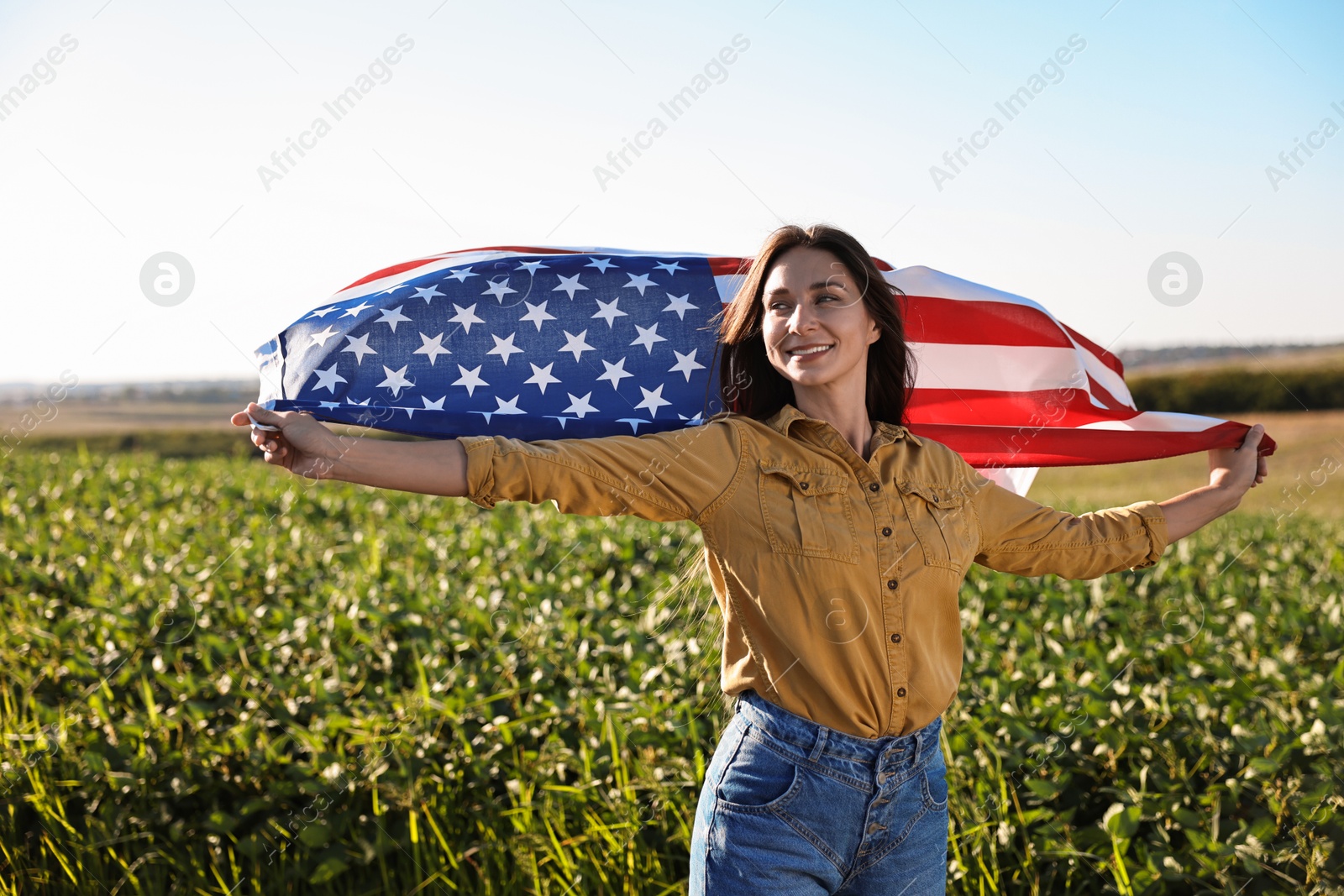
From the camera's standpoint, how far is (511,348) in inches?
113

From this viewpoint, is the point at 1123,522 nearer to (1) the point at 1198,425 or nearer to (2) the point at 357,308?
(1) the point at 1198,425

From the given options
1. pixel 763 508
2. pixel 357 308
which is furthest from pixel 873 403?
pixel 357 308

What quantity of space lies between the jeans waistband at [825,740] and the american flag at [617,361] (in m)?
1.06

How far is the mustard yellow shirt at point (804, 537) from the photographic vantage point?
1.98 metres

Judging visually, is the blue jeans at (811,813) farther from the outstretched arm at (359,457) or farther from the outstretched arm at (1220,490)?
the outstretched arm at (1220,490)

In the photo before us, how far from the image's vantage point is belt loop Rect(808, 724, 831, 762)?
1949mm

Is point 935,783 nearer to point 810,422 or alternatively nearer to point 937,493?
point 937,493

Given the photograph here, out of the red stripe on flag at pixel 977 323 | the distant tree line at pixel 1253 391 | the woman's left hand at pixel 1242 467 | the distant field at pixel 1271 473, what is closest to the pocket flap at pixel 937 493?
the woman's left hand at pixel 1242 467

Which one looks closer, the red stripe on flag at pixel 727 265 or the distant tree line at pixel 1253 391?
the red stripe on flag at pixel 727 265

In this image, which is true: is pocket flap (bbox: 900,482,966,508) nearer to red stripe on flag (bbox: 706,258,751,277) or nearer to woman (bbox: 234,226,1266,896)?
woman (bbox: 234,226,1266,896)

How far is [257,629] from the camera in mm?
4691

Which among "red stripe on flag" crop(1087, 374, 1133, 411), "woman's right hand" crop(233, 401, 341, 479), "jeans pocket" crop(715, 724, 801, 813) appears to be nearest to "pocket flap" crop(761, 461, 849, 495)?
"jeans pocket" crop(715, 724, 801, 813)

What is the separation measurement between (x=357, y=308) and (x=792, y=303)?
1.24 m

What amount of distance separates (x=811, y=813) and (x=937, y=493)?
2.51ft
